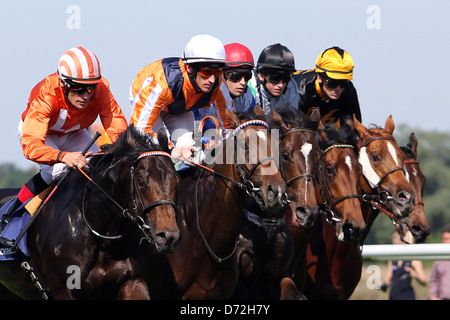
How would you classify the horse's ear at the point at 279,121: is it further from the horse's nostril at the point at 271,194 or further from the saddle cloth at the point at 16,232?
the saddle cloth at the point at 16,232

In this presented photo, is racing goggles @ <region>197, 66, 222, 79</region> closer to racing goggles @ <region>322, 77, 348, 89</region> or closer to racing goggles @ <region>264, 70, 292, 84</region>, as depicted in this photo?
racing goggles @ <region>264, 70, 292, 84</region>

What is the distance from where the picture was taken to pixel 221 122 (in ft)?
22.6

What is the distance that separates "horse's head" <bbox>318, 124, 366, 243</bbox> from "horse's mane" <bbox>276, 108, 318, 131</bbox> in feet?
1.40

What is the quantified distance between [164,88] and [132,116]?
12.7 inches

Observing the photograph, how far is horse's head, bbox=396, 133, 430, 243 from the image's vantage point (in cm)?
736

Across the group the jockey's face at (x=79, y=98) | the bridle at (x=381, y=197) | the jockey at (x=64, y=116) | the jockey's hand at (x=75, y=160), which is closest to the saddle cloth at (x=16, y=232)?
the jockey at (x=64, y=116)

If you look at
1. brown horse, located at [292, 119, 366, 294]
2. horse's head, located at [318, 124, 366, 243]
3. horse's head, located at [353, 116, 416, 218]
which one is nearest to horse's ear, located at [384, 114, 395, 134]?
horse's head, located at [353, 116, 416, 218]

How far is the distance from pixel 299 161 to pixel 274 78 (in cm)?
128

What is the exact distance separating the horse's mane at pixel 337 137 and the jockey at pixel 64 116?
1.66 meters

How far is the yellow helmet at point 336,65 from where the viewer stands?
24.7ft
